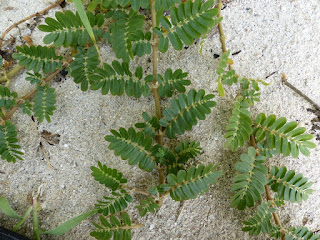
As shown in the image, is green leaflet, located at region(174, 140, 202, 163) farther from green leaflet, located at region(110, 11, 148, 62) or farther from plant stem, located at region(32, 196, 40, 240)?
plant stem, located at region(32, 196, 40, 240)

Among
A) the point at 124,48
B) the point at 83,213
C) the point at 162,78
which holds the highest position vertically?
the point at 124,48

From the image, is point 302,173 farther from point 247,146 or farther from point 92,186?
point 92,186

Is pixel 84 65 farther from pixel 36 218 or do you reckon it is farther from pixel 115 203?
pixel 36 218

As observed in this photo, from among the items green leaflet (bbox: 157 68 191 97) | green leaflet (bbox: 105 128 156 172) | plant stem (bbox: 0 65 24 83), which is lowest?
green leaflet (bbox: 105 128 156 172)

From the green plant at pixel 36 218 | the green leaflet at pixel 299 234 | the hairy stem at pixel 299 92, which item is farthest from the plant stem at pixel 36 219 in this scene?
the hairy stem at pixel 299 92

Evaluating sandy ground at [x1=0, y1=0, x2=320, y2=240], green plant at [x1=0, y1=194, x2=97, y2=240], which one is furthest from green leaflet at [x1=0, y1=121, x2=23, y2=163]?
green plant at [x1=0, y1=194, x2=97, y2=240]

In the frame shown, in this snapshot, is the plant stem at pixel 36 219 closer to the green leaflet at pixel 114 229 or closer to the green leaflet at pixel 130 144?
the green leaflet at pixel 114 229

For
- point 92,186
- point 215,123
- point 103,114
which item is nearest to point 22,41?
point 103,114

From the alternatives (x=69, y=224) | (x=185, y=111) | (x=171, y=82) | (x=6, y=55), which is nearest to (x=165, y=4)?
(x=171, y=82)
